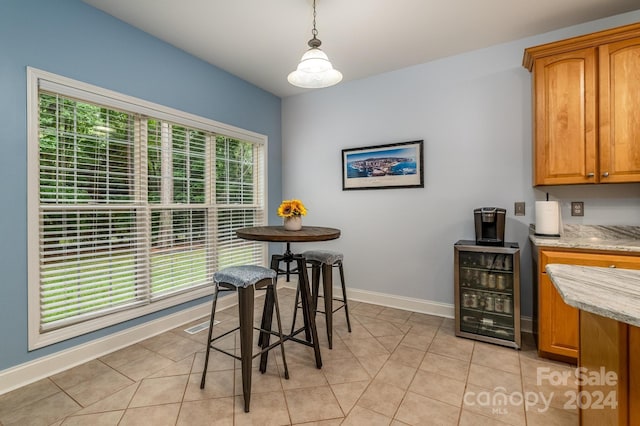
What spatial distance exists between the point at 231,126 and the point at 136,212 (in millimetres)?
1511

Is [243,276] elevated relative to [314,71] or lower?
lower

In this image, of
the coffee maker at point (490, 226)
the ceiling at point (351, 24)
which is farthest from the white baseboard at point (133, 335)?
the ceiling at point (351, 24)

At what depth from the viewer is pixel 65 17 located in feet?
7.32

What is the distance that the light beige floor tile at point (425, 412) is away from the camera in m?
1.68

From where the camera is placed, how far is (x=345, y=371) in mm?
2182

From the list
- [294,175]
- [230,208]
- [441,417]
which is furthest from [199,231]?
[441,417]

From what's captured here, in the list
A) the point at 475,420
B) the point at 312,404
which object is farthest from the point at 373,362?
the point at 475,420

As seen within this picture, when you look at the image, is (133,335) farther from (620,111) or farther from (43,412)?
(620,111)

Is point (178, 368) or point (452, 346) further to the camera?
point (452, 346)

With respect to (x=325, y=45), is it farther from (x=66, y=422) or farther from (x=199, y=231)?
(x=66, y=422)

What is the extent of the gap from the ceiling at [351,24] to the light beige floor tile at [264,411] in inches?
113

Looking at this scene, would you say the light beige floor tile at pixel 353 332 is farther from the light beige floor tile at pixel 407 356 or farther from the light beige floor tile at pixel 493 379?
the light beige floor tile at pixel 493 379

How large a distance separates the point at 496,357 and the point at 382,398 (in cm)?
114

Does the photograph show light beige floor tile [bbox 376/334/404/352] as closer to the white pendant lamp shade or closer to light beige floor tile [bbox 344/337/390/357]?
light beige floor tile [bbox 344/337/390/357]
